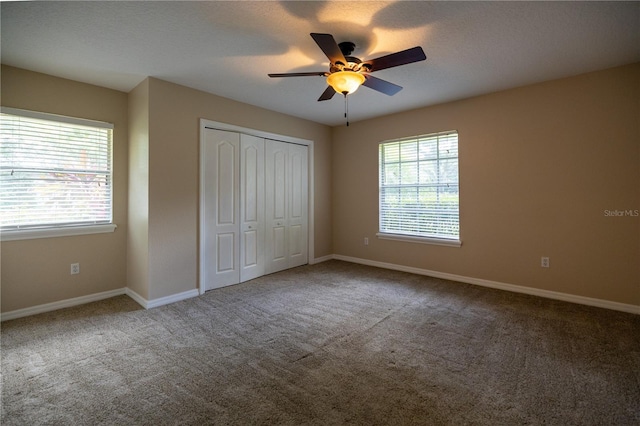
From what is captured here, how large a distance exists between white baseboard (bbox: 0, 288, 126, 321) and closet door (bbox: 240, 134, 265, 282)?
1613 millimetres

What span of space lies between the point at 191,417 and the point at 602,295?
13.7 ft

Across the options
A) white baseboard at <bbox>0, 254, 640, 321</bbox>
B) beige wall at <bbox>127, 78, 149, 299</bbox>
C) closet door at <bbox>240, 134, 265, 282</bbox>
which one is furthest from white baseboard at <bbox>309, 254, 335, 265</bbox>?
beige wall at <bbox>127, 78, 149, 299</bbox>

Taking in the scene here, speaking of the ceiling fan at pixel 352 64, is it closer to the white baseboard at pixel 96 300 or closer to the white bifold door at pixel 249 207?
the white bifold door at pixel 249 207

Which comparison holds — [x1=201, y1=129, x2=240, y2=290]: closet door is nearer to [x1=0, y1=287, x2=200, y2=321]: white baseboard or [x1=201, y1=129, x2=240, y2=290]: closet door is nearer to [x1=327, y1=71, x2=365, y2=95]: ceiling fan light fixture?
[x1=0, y1=287, x2=200, y2=321]: white baseboard

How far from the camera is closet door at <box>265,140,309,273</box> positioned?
4.70 m

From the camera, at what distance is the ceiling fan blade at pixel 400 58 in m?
2.12

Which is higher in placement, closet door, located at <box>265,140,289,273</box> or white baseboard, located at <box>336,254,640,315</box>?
closet door, located at <box>265,140,289,273</box>

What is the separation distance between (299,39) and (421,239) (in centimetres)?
331

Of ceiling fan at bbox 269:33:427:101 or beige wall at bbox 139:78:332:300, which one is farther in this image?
beige wall at bbox 139:78:332:300

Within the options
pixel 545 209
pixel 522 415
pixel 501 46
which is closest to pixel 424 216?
pixel 545 209

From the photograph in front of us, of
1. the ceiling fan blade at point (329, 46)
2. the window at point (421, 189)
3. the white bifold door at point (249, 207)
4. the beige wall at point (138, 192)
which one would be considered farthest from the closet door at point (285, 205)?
the ceiling fan blade at point (329, 46)

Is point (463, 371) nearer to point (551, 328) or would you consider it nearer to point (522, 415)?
point (522, 415)

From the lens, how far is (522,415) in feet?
5.53

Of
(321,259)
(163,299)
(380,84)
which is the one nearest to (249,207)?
(163,299)
